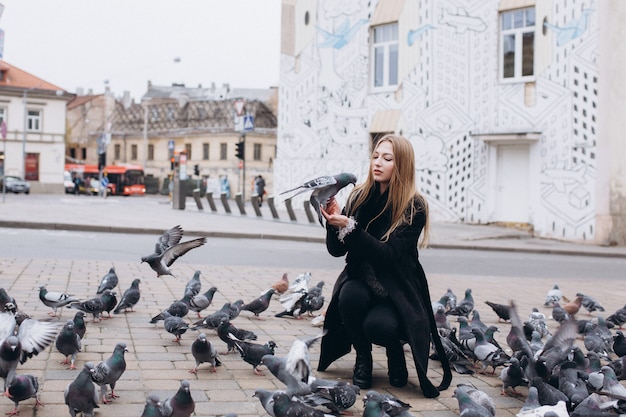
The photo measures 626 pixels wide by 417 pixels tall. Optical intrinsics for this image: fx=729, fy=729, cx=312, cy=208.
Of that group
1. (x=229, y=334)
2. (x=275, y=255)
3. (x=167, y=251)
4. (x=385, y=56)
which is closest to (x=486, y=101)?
(x=385, y=56)

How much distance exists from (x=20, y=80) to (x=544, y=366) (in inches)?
2664

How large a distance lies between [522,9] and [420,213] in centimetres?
2161

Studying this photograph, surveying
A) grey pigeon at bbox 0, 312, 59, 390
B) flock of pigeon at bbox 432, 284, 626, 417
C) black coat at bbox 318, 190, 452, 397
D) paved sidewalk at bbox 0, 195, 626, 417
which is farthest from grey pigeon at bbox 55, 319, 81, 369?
flock of pigeon at bbox 432, 284, 626, 417

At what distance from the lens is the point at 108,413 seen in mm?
4238

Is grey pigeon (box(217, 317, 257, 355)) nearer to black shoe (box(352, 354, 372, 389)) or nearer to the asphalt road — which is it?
black shoe (box(352, 354, 372, 389))

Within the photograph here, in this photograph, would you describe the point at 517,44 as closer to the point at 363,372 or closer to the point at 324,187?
the point at 363,372

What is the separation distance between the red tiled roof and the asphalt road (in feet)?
164

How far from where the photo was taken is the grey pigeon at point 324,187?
4379 millimetres

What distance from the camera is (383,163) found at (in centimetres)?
490

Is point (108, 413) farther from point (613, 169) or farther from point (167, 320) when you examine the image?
point (613, 169)

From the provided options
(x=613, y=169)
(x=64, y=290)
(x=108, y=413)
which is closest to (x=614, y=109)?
(x=613, y=169)

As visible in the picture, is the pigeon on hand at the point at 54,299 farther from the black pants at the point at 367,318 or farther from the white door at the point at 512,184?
the white door at the point at 512,184

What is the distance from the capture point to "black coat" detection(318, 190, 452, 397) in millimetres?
4723

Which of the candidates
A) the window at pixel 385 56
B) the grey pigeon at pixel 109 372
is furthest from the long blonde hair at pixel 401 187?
the window at pixel 385 56
